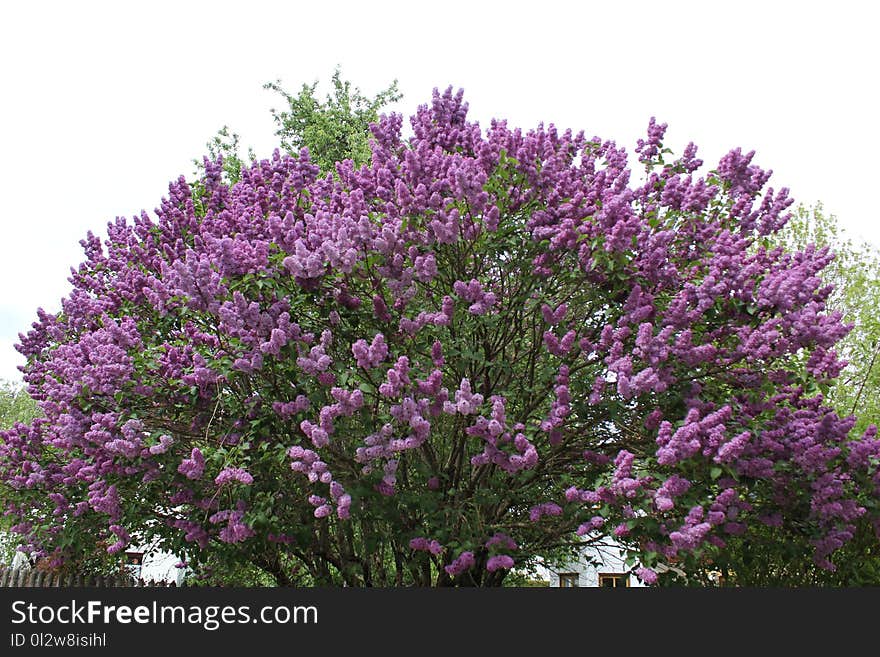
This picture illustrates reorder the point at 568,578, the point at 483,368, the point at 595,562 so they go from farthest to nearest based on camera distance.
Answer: the point at 568,578 < the point at 595,562 < the point at 483,368

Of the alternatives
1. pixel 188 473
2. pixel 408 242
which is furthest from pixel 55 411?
pixel 408 242

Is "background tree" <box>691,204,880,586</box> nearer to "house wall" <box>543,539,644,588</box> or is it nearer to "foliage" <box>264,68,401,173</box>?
"house wall" <box>543,539,644,588</box>

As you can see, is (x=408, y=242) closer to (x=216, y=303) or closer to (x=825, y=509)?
(x=216, y=303)

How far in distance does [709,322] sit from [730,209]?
1374mm

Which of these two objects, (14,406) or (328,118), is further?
(14,406)

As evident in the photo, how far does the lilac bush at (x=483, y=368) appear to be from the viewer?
17.1 ft

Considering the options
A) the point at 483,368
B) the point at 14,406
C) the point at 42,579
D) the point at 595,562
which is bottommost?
the point at 595,562

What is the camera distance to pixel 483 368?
647 cm

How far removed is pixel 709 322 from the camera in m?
5.75

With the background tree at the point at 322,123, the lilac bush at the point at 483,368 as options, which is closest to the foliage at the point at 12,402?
the background tree at the point at 322,123

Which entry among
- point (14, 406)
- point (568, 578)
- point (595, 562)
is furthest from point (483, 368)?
point (14, 406)

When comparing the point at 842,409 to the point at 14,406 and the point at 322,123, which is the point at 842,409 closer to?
the point at 322,123

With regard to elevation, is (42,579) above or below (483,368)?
below

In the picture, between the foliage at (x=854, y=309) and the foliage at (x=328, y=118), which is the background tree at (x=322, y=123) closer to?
the foliage at (x=328, y=118)
